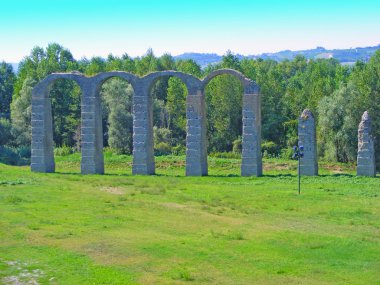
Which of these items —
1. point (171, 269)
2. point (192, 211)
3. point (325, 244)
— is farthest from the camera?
point (192, 211)

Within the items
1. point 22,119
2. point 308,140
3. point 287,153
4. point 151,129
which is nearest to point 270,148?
point 287,153

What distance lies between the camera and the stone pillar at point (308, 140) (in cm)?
4803

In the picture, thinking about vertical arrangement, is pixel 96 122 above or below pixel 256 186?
above

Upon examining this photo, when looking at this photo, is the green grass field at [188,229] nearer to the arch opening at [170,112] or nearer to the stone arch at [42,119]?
the stone arch at [42,119]

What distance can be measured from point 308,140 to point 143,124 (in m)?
12.0

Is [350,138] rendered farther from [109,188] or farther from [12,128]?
[12,128]

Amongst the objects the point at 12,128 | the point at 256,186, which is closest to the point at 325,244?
the point at 256,186

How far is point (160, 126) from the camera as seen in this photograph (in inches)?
3248

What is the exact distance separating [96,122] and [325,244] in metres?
27.5

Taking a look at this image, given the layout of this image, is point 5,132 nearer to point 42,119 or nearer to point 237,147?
point 42,119

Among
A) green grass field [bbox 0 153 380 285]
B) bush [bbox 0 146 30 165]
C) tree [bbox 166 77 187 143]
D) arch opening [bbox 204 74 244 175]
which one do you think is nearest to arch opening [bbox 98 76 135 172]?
tree [bbox 166 77 187 143]

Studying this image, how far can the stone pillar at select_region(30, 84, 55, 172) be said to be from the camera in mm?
52406

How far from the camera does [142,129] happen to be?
51.4m

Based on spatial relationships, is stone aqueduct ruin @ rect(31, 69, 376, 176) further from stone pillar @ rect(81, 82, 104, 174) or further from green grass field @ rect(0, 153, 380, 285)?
green grass field @ rect(0, 153, 380, 285)
